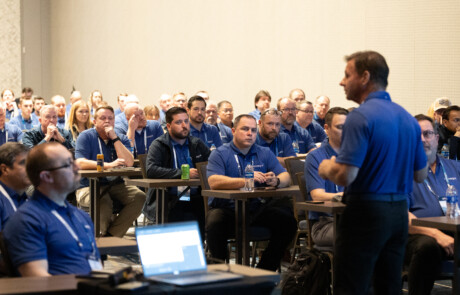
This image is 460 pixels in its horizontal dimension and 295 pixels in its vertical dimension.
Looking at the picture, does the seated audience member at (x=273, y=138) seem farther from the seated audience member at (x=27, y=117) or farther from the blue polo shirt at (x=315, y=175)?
the seated audience member at (x=27, y=117)

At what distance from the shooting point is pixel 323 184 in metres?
5.35

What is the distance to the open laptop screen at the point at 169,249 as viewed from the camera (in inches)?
111

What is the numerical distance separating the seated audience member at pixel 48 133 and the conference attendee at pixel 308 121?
2989 mm

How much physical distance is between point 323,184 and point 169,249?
2647 mm

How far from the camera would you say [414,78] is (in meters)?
10.9

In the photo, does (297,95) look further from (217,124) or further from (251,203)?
(251,203)

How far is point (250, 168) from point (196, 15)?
9.84 meters

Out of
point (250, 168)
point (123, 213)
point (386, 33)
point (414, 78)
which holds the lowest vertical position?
point (123, 213)

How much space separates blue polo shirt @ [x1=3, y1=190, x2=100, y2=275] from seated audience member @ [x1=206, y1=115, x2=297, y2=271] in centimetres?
268

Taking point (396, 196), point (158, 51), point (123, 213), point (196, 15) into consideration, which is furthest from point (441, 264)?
point (158, 51)

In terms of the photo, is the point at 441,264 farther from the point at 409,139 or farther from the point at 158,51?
the point at 158,51

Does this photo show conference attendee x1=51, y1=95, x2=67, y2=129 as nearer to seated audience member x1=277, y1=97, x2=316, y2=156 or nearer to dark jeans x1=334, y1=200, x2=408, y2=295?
seated audience member x1=277, y1=97, x2=316, y2=156

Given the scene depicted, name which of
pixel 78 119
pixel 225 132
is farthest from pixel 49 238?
pixel 225 132

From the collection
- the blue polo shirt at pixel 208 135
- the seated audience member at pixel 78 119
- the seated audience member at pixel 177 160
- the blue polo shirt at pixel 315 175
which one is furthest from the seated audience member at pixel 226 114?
the blue polo shirt at pixel 315 175
